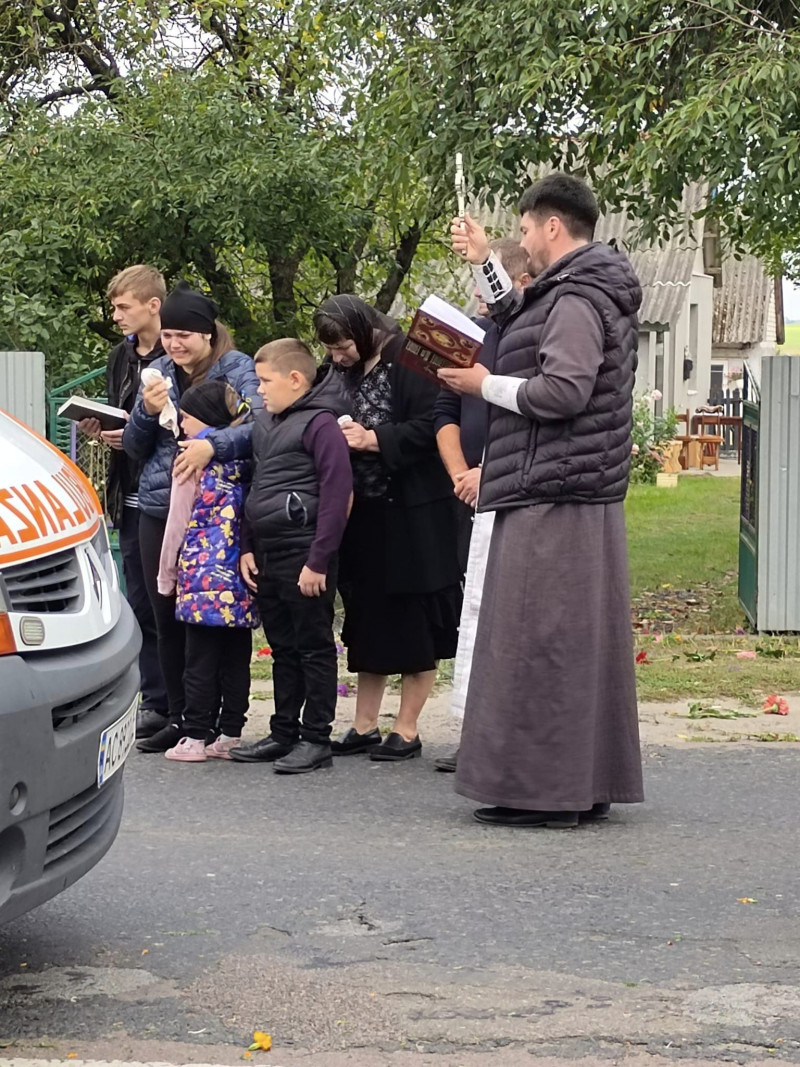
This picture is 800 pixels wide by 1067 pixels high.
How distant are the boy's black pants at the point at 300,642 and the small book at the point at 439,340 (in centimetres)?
100

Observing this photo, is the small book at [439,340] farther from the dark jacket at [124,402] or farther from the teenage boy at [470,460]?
the dark jacket at [124,402]

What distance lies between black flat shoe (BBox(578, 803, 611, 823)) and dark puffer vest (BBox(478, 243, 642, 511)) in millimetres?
1059

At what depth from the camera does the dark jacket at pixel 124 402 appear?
724 cm

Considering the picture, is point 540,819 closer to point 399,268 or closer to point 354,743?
point 354,743

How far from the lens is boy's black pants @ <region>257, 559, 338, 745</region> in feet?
21.2

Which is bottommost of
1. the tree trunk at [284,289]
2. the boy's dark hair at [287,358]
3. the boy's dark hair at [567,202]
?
the boy's dark hair at [287,358]

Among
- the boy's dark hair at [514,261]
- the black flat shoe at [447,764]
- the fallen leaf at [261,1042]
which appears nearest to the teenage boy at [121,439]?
the black flat shoe at [447,764]

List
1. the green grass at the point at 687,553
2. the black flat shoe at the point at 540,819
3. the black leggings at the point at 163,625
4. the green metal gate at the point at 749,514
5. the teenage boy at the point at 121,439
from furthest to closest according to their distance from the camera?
the green grass at the point at 687,553 → the green metal gate at the point at 749,514 → the teenage boy at the point at 121,439 → the black leggings at the point at 163,625 → the black flat shoe at the point at 540,819

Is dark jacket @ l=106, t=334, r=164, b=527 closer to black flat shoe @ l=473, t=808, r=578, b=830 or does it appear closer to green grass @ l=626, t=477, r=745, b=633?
black flat shoe @ l=473, t=808, r=578, b=830

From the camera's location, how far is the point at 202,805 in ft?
19.9

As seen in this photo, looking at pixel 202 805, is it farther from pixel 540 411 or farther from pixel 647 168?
pixel 647 168

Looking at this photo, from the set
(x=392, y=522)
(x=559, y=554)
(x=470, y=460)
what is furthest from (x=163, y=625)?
(x=559, y=554)

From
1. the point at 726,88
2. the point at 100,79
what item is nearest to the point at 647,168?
the point at 726,88

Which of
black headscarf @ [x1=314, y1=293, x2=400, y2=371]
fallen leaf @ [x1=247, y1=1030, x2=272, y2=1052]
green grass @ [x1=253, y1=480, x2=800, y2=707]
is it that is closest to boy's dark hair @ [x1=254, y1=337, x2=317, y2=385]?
black headscarf @ [x1=314, y1=293, x2=400, y2=371]
